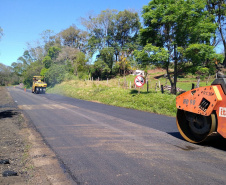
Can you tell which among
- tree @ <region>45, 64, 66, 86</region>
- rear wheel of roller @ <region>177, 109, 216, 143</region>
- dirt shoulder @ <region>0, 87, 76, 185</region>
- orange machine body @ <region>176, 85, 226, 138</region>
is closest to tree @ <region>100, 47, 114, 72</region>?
tree @ <region>45, 64, 66, 86</region>

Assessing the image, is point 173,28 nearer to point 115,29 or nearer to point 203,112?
point 203,112

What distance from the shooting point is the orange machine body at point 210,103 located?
535 cm

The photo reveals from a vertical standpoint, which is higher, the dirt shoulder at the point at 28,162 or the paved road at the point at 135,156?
the paved road at the point at 135,156

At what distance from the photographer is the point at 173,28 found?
17.6 m

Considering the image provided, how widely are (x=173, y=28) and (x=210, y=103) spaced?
13367mm

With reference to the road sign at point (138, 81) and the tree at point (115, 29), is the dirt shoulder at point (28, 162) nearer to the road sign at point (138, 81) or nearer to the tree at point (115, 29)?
the road sign at point (138, 81)

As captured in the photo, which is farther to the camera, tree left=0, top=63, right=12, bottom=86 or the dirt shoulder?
tree left=0, top=63, right=12, bottom=86

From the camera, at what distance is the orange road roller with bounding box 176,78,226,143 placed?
540 cm

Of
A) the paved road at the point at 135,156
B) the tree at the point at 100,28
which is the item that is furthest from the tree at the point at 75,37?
the paved road at the point at 135,156

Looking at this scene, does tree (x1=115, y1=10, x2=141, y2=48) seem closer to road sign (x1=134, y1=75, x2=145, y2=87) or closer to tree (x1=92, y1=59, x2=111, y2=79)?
tree (x1=92, y1=59, x2=111, y2=79)

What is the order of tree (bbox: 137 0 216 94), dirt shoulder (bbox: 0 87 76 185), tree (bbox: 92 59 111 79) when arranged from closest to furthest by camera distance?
dirt shoulder (bbox: 0 87 76 185), tree (bbox: 137 0 216 94), tree (bbox: 92 59 111 79)

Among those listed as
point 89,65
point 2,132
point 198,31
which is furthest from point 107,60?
point 2,132

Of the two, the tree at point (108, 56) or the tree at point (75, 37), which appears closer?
the tree at point (108, 56)

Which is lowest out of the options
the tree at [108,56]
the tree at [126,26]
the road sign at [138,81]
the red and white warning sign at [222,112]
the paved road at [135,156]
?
the paved road at [135,156]
